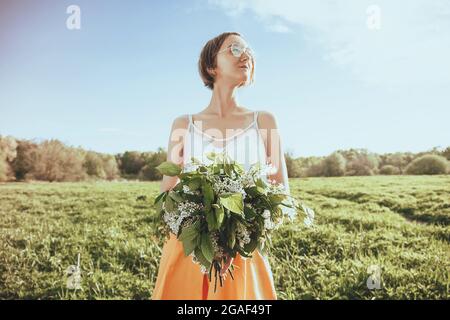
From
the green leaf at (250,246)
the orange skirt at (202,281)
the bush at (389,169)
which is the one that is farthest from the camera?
the bush at (389,169)

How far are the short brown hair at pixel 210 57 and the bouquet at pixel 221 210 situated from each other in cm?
74

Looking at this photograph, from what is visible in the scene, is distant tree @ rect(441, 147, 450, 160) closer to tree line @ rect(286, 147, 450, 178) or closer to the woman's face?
tree line @ rect(286, 147, 450, 178)

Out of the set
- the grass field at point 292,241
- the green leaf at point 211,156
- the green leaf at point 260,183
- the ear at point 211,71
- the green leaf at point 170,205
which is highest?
the ear at point 211,71

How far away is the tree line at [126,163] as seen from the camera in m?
3.78

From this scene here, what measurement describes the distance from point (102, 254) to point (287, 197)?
104 inches

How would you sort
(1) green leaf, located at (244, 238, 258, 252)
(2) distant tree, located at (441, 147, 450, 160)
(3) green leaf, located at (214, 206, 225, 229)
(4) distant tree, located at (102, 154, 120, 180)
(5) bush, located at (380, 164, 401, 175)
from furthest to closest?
1. (4) distant tree, located at (102, 154, 120, 180)
2. (5) bush, located at (380, 164, 401, 175)
3. (2) distant tree, located at (441, 147, 450, 160)
4. (1) green leaf, located at (244, 238, 258, 252)
5. (3) green leaf, located at (214, 206, 225, 229)

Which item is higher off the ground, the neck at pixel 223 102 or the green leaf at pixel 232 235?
the neck at pixel 223 102

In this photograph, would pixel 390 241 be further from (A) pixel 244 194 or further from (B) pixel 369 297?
(A) pixel 244 194

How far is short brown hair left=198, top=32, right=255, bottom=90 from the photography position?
76.2 inches

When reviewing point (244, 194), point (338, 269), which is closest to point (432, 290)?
point (338, 269)

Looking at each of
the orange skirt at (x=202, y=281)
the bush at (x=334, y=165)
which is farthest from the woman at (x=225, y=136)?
the bush at (x=334, y=165)

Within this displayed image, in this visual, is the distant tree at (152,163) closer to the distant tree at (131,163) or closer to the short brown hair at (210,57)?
the distant tree at (131,163)

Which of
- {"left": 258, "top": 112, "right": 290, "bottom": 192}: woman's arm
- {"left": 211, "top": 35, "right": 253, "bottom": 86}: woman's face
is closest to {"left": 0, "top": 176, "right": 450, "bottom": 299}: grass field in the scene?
{"left": 258, "top": 112, "right": 290, "bottom": 192}: woman's arm

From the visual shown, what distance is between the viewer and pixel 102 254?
359 centimetres
